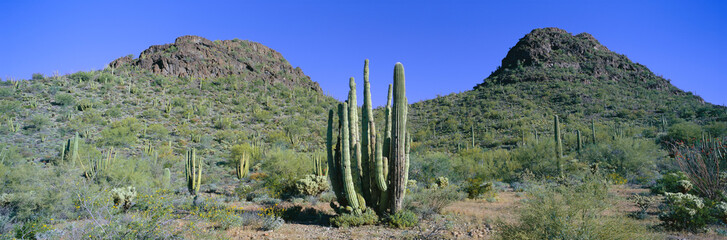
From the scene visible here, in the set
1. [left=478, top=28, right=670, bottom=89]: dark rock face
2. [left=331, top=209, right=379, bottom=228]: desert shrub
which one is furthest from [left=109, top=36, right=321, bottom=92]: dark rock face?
[left=331, top=209, right=379, bottom=228]: desert shrub

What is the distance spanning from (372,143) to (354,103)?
1.12 metres

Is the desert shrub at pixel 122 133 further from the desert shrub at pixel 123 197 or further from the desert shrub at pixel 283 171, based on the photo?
the desert shrub at pixel 123 197

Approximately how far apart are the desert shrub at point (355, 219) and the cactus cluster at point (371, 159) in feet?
0.54

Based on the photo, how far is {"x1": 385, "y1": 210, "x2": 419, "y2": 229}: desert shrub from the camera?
25.2 feet

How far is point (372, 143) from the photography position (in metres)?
8.41

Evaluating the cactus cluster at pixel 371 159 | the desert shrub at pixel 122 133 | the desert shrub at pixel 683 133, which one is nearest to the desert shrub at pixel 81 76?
the desert shrub at pixel 122 133

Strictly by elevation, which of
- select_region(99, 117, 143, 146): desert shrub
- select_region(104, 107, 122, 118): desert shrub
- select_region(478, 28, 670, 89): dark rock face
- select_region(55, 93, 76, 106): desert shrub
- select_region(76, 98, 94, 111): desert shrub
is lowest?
select_region(99, 117, 143, 146): desert shrub

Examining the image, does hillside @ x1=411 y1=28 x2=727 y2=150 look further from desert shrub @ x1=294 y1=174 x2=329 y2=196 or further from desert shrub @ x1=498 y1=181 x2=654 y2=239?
desert shrub @ x1=498 y1=181 x2=654 y2=239

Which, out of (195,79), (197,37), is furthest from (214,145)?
(197,37)

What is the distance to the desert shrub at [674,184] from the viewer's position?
419 inches

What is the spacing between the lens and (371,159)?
8328 millimetres

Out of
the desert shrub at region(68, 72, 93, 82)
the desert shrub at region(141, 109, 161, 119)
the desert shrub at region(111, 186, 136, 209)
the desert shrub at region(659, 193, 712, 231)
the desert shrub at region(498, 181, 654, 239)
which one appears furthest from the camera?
the desert shrub at region(68, 72, 93, 82)

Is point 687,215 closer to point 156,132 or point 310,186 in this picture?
point 310,186

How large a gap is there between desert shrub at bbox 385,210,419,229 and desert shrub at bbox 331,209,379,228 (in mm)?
372
